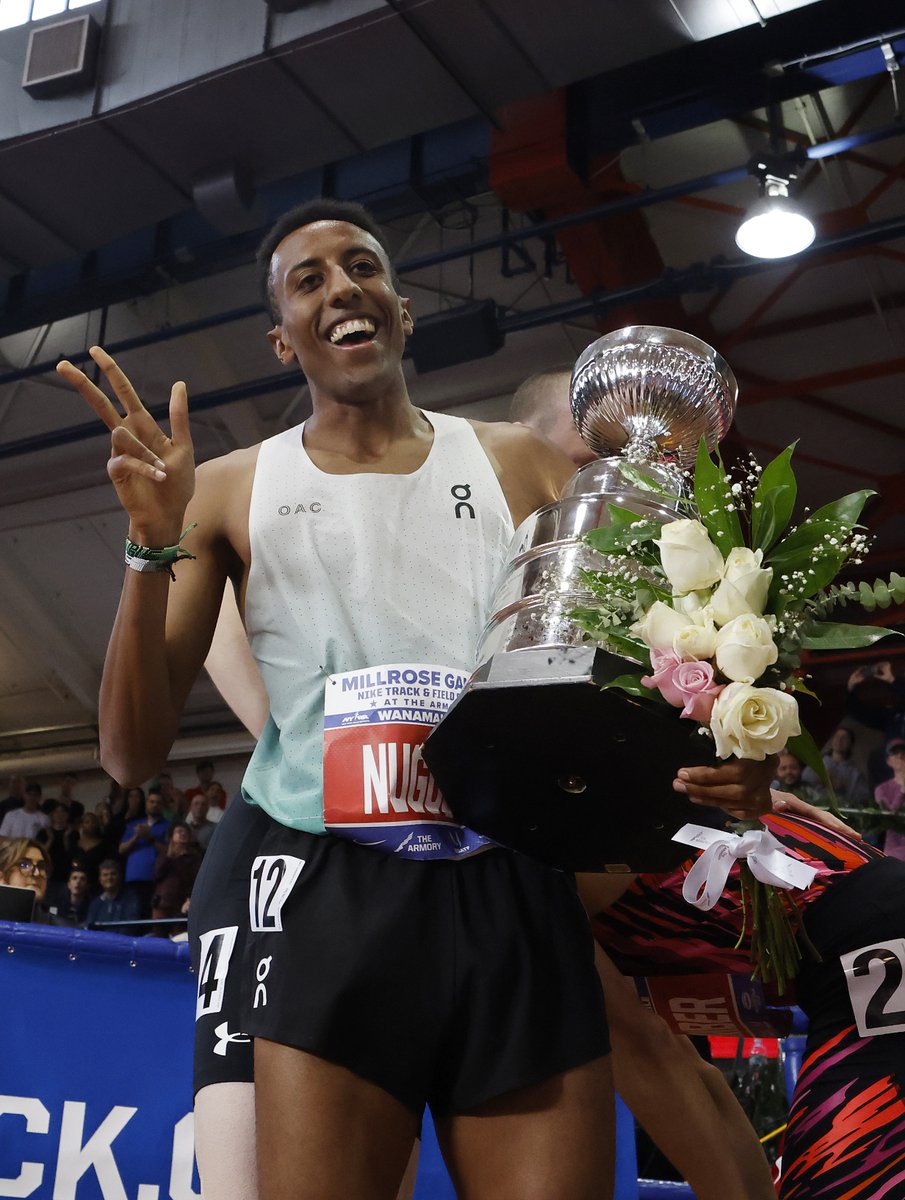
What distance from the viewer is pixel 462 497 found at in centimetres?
157

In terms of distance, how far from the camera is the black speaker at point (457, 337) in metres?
7.28

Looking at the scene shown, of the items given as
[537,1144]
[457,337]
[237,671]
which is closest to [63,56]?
[457,337]

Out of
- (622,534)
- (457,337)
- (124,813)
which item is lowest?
(622,534)

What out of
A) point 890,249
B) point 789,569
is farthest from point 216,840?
point 890,249

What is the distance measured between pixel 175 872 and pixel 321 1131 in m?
7.08

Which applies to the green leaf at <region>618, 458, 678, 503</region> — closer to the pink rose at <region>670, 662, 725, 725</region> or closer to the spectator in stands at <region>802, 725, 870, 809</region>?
the pink rose at <region>670, 662, 725, 725</region>

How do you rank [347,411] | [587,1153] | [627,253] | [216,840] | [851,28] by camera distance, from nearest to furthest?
[587,1153]
[216,840]
[347,411]
[851,28]
[627,253]

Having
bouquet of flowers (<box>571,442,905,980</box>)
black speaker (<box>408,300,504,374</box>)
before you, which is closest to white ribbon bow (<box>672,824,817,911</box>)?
bouquet of flowers (<box>571,442,905,980</box>)

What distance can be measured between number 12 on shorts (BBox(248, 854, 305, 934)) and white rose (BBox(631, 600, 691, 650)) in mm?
434

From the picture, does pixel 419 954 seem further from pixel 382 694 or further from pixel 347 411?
pixel 347 411

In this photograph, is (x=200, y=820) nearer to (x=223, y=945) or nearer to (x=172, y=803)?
(x=172, y=803)

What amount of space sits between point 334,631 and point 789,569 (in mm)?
512

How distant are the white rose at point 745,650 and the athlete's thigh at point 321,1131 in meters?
0.54

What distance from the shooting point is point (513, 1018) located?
4.18 ft
